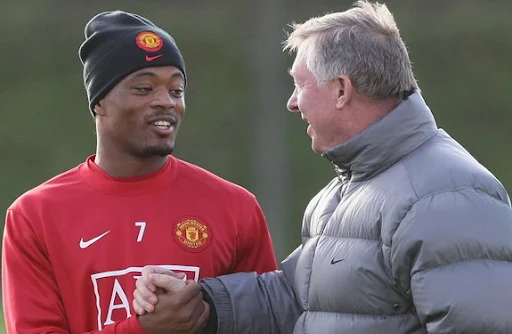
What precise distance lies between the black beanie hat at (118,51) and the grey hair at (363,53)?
580mm

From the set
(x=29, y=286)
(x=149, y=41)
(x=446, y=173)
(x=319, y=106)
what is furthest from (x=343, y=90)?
(x=29, y=286)

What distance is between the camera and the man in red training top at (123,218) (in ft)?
11.3

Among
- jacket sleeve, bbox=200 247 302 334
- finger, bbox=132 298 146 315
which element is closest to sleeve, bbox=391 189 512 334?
jacket sleeve, bbox=200 247 302 334

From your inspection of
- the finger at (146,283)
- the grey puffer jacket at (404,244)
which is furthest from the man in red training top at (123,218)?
the grey puffer jacket at (404,244)

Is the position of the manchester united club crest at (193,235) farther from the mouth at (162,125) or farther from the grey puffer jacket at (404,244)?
the mouth at (162,125)

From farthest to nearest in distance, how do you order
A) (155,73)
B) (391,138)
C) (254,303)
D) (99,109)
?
1. (99,109)
2. (155,73)
3. (254,303)
4. (391,138)

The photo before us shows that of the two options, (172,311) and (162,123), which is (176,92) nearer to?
(162,123)

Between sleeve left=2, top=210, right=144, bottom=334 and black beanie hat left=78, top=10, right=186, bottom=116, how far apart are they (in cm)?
53

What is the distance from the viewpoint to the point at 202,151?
12.9m

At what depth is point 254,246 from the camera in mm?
3672

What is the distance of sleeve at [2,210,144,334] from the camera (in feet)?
11.2

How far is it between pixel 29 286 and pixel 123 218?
0.37m

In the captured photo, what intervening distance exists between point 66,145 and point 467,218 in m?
10.9

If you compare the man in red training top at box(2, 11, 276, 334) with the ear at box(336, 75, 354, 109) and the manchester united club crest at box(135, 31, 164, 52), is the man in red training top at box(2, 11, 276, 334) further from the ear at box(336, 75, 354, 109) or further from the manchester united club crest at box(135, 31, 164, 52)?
the ear at box(336, 75, 354, 109)
